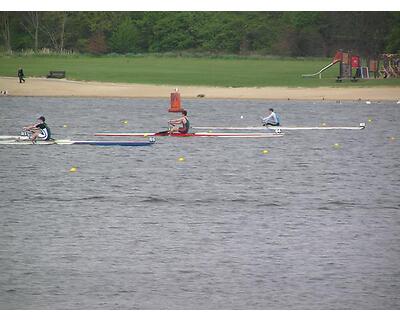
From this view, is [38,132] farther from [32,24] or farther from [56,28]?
[56,28]

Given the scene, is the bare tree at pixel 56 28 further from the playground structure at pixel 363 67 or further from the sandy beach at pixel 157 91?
the playground structure at pixel 363 67

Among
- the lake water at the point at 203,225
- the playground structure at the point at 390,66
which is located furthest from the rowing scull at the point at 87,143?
the playground structure at the point at 390,66

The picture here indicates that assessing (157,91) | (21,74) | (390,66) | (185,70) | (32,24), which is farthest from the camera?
(185,70)

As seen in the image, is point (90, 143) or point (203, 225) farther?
point (90, 143)

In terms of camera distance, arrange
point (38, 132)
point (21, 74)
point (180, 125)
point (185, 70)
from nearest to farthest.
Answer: point (38, 132)
point (180, 125)
point (21, 74)
point (185, 70)

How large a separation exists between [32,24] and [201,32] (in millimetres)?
8832

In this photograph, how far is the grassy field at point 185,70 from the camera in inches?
2115

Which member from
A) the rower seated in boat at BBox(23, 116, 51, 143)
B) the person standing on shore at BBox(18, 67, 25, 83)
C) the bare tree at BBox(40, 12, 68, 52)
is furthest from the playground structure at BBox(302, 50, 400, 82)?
the rower seated in boat at BBox(23, 116, 51, 143)

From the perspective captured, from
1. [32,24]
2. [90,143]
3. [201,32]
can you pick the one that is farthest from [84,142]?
[201,32]

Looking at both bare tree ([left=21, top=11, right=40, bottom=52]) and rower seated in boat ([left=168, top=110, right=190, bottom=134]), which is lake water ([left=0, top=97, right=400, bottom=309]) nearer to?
rower seated in boat ([left=168, top=110, right=190, bottom=134])

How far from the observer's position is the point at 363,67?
177 ft

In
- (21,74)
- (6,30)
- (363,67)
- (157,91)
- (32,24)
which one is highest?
(32,24)

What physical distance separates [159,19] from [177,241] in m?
37.0

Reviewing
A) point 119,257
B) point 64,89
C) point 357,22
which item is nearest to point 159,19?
point 64,89
